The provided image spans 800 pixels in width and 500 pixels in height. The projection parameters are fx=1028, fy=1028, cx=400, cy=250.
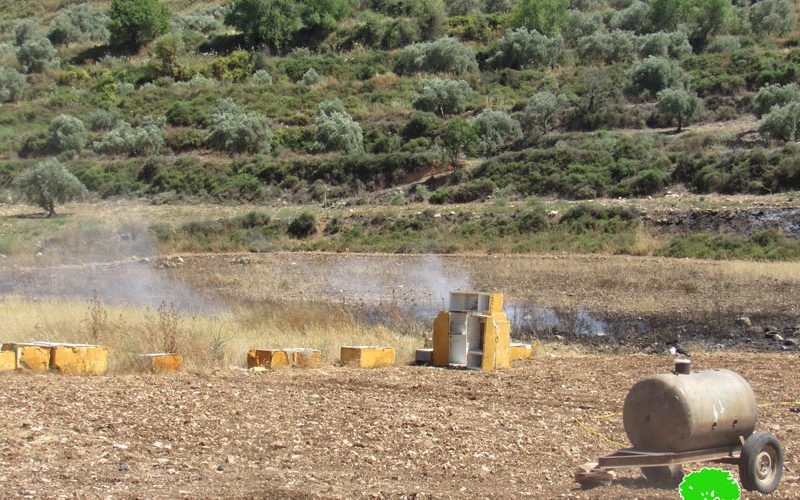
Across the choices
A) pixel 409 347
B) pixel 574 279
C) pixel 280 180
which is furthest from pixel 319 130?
pixel 409 347

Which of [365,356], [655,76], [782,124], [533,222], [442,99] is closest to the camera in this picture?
[365,356]

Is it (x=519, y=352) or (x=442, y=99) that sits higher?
(x=442, y=99)

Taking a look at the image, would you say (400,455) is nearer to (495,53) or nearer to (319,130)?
(319,130)

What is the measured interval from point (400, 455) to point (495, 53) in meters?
52.2

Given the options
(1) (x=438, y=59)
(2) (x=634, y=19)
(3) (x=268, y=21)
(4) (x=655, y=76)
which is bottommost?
(4) (x=655, y=76)

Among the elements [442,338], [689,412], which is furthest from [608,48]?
[689,412]

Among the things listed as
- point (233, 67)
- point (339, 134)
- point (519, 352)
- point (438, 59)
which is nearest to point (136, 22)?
point (233, 67)

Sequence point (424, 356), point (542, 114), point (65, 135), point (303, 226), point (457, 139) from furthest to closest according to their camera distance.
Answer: point (65, 135)
point (542, 114)
point (457, 139)
point (303, 226)
point (424, 356)

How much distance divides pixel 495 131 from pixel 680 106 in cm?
757

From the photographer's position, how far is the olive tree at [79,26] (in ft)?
244

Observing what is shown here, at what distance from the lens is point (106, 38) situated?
249 feet

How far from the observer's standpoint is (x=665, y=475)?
7.47 meters

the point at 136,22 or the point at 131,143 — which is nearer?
the point at 131,143

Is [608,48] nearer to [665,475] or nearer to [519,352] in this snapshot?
[519,352]
